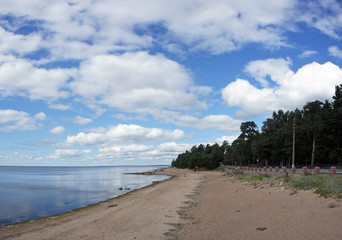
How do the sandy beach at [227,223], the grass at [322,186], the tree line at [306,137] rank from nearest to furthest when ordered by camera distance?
1. the sandy beach at [227,223]
2. the grass at [322,186]
3. the tree line at [306,137]

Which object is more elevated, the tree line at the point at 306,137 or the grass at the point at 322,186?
the tree line at the point at 306,137

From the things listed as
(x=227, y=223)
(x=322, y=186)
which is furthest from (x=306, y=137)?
(x=227, y=223)

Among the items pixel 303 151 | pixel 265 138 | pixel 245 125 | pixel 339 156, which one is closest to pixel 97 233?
pixel 339 156

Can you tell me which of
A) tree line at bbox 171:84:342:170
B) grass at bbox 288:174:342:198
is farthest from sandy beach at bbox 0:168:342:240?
tree line at bbox 171:84:342:170

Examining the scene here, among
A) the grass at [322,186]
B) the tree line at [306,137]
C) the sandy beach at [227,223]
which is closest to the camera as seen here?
the sandy beach at [227,223]

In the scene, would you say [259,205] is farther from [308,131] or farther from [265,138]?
[265,138]

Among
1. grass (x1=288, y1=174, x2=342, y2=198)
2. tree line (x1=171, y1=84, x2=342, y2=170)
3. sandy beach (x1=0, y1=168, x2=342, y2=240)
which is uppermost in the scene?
tree line (x1=171, y1=84, x2=342, y2=170)

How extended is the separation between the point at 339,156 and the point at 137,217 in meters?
51.4

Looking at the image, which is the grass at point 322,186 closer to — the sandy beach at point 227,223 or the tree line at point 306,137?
the sandy beach at point 227,223

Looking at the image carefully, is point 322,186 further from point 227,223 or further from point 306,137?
point 306,137

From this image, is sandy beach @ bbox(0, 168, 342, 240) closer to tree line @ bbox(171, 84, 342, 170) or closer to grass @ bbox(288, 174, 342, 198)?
grass @ bbox(288, 174, 342, 198)

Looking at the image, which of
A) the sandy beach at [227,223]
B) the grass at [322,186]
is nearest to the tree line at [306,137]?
the grass at [322,186]

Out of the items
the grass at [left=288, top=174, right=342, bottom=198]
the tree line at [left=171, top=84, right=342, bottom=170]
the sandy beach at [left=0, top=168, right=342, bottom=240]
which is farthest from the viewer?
the tree line at [left=171, top=84, right=342, bottom=170]

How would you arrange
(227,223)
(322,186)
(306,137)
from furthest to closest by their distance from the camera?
(306,137), (322,186), (227,223)
